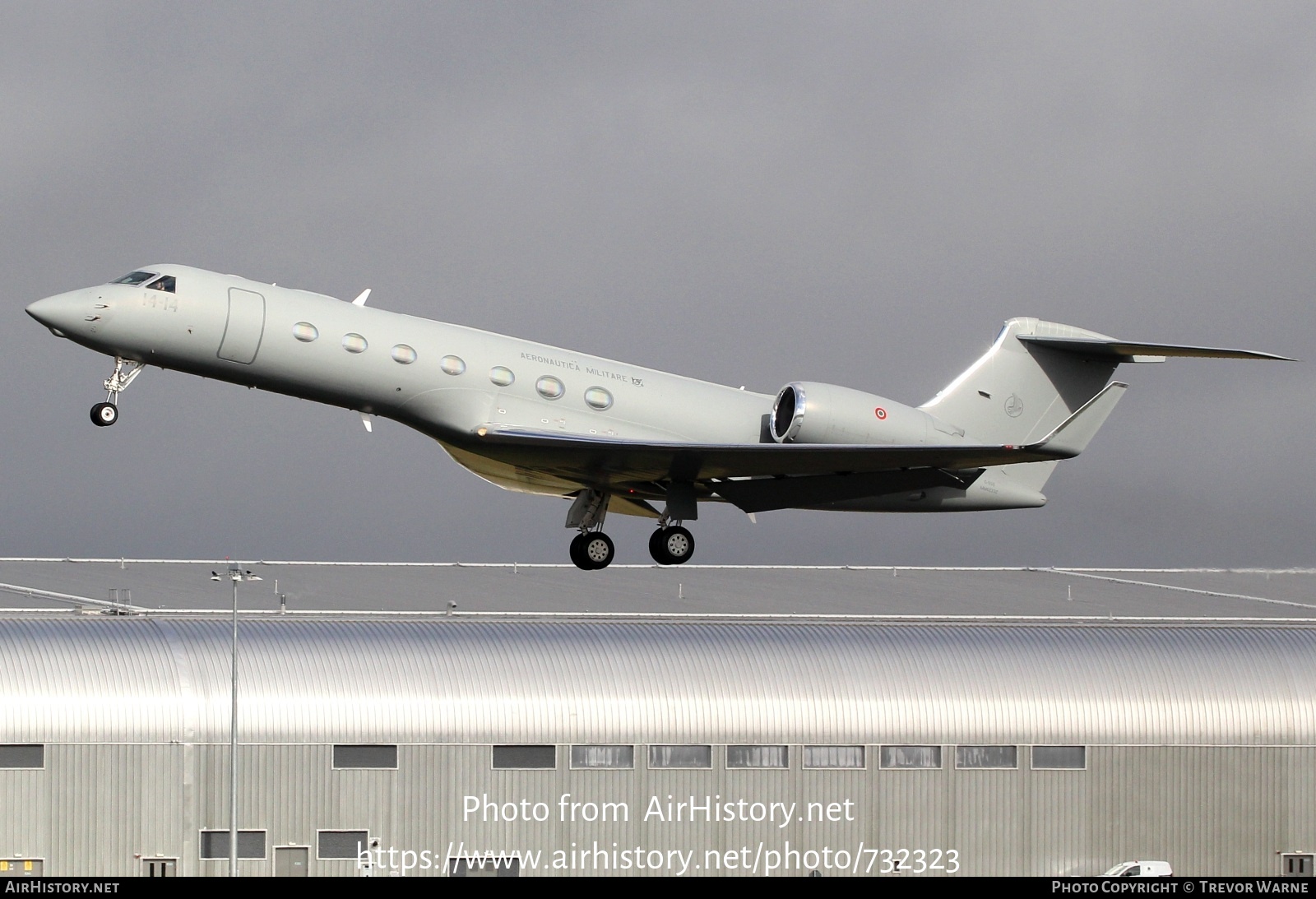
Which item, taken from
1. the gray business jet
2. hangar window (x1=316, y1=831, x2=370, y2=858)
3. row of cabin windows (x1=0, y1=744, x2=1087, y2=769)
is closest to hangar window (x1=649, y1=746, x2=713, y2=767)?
row of cabin windows (x1=0, y1=744, x2=1087, y2=769)

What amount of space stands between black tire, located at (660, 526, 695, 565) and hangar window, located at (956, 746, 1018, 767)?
1051 centimetres

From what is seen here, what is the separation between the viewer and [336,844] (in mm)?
38031

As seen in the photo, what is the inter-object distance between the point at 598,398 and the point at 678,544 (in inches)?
124

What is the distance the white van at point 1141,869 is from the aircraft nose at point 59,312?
81.1ft

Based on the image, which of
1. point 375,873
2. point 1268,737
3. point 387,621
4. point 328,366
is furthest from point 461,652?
point 1268,737

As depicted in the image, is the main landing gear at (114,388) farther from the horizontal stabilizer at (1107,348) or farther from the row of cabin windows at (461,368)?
the horizontal stabilizer at (1107,348)

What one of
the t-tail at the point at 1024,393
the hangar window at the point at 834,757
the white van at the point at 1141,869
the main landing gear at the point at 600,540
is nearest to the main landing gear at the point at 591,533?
the main landing gear at the point at 600,540

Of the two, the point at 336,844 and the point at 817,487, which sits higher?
the point at 817,487

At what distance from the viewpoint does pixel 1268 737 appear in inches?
1652

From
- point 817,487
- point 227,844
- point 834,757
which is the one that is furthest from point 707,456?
point 227,844

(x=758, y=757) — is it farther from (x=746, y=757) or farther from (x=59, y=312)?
(x=59, y=312)

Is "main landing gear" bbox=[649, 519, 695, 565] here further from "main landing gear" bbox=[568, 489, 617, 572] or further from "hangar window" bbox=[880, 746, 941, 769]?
"hangar window" bbox=[880, 746, 941, 769]

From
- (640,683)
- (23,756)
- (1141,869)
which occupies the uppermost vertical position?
(640,683)

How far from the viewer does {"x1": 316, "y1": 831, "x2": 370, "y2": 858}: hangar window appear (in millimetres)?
37969
